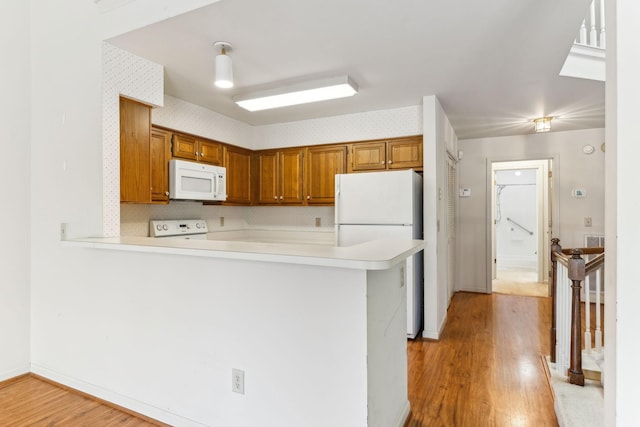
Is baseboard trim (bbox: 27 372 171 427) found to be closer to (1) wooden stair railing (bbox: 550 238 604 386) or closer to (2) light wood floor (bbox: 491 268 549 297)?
(1) wooden stair railing (bbox: 550 238 604 386)

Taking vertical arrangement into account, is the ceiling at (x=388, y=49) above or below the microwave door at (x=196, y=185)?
above

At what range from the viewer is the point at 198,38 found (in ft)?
7.39

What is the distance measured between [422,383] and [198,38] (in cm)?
277

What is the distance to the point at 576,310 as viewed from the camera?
84.4 inches

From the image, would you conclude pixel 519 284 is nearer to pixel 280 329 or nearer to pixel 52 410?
pixel 280 329

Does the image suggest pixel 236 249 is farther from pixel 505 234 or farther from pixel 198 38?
pixel 505 234

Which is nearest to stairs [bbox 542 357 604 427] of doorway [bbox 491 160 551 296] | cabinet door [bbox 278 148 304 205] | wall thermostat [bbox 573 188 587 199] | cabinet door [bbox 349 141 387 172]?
cabinet door [bbox 349 141 387 172]

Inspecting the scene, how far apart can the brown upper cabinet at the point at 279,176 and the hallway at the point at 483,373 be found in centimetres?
215

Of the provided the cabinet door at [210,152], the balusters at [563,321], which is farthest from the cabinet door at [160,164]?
the balusters at [563,321]

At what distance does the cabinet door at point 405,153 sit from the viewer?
3656 mm

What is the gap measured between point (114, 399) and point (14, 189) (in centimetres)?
170

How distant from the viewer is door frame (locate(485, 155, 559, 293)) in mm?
4887

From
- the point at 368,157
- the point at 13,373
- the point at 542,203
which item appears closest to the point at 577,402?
the point at 368,157

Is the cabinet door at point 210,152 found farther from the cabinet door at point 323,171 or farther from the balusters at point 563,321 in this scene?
the balusters at point 563,321
